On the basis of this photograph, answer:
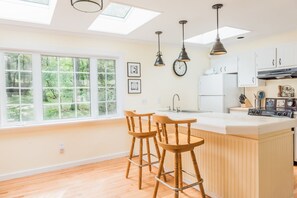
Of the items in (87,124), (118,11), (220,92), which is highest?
(118,11)

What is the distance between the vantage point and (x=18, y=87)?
313cm

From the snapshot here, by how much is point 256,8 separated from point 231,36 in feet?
4.82

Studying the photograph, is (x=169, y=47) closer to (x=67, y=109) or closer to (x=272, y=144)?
(x=67, y=109)

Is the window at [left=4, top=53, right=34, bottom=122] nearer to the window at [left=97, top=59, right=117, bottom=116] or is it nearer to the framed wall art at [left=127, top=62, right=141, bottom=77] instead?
the window at [left=97, top=59, right=117, bottom=116]

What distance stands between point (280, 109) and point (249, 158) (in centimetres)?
233

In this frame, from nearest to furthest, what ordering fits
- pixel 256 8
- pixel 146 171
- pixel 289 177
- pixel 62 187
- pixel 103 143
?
pixel 289 177, pixel 256 8, pixel 62 187, pixel 146 171, pixel 103 143

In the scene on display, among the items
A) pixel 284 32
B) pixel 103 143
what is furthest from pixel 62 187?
pixel 284 32

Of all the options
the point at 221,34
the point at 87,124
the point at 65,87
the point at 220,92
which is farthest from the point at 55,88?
the point at 221,34

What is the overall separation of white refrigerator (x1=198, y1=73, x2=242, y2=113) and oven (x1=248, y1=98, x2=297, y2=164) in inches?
24.7

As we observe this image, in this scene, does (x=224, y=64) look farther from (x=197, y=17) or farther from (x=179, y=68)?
(x=197, y=17)

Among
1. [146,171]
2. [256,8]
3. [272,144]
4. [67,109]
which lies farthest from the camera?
[67,109]

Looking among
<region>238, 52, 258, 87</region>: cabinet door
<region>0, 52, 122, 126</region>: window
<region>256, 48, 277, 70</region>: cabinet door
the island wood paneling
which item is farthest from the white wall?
the island wood paneling

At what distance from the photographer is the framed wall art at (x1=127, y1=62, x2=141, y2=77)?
3947 millimetres

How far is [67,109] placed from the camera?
355 cm
